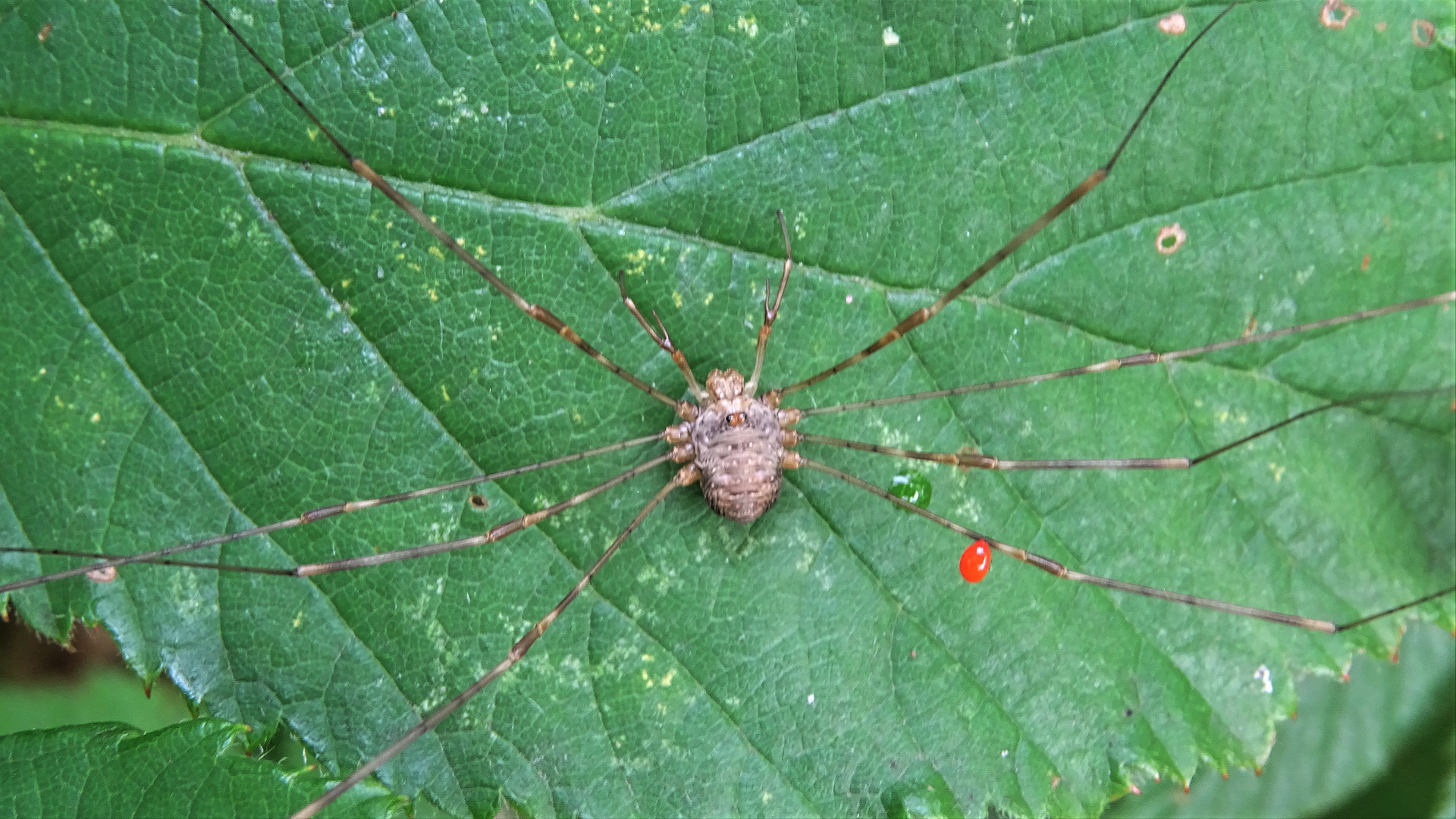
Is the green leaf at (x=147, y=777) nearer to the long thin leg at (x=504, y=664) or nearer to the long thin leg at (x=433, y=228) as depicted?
the long thin leg at (x=504, y=664)

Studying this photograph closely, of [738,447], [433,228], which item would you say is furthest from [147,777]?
[738,447]

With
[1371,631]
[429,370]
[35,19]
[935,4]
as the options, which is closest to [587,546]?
[429,370]

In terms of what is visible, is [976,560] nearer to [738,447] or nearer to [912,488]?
[912,488]

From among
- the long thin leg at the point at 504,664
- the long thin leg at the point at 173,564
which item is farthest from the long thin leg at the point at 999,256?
the long thin leg at the point at 173,564

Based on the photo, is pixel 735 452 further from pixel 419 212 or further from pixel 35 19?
pixel 35 19

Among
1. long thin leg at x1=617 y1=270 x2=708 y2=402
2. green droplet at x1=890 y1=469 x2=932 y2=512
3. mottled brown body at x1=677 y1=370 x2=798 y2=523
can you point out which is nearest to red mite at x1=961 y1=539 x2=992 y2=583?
green droplet at x1=890 y1=469 x2=932 y2=512

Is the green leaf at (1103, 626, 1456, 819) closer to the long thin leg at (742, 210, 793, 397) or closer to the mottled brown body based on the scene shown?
the mottled brown body
